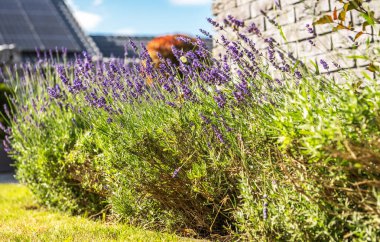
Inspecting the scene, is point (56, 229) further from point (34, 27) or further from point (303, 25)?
point (34, 27)

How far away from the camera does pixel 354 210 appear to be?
96.9 inches

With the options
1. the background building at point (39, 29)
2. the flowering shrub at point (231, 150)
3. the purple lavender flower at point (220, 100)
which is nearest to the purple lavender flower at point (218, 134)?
the flowering shrub at point (231, 150)

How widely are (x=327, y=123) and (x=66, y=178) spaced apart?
2.94 metres

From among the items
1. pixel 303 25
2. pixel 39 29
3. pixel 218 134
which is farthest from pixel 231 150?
pixel 39 29

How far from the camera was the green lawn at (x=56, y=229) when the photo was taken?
3463 mm

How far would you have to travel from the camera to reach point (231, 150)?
318 cm

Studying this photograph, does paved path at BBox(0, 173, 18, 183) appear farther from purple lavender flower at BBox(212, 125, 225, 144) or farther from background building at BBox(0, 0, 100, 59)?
background building at BBox(0, 0, 100, 59)

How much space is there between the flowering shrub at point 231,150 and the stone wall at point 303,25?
3.68 feet

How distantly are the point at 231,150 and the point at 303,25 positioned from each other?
89.1 inches

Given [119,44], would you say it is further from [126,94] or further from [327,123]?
[327,123]

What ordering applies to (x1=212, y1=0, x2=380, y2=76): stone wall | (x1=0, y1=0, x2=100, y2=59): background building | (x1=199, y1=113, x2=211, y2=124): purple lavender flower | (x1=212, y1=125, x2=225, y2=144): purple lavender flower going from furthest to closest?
(x1=0, y1=0, x2=100, y2=59): background building
(x1=212, y1=0, x2=380, y2=76): stone wall
(x1=199, y1=113, x2=211, y2=124): purple lavender flower
(x1=212, y1=125, x2=225, y2=144): purple lavender flower

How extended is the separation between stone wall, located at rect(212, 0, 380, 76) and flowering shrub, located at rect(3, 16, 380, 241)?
112 cm

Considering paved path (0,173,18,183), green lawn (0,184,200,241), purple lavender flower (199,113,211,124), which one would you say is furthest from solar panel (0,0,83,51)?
purple lavender flower (199,113,211,124)

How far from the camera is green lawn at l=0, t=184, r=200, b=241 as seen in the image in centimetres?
346
